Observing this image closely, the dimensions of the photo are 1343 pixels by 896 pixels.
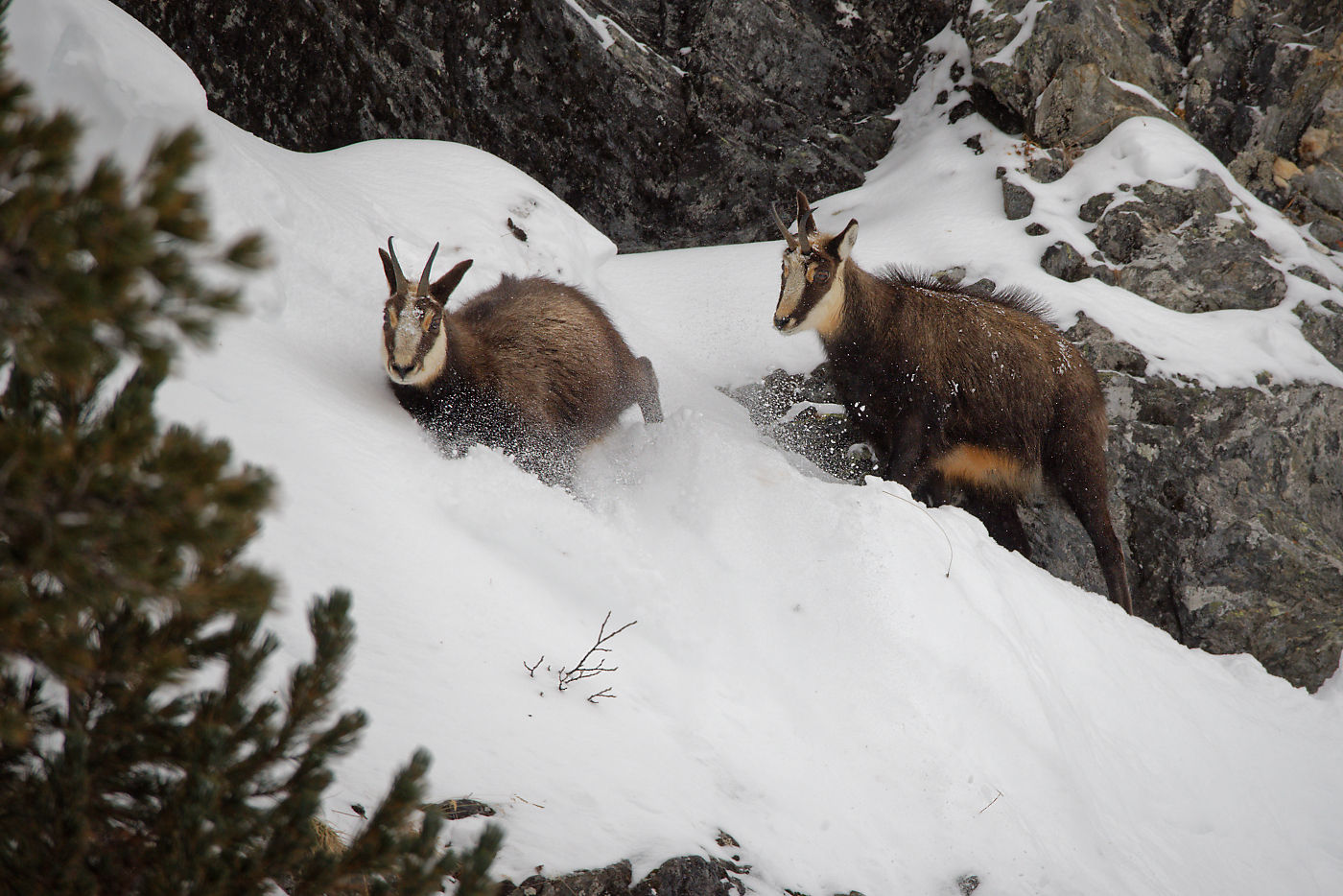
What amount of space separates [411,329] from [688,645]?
2.25 metres

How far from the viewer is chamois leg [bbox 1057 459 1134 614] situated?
6512 mm

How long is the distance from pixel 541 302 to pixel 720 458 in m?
1.68

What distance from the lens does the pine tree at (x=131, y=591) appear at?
3.14ft

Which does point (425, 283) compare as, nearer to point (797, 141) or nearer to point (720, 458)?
point (720, 458)

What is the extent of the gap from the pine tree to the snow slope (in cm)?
81

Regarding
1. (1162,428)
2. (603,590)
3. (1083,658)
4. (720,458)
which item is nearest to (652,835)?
(603,590)

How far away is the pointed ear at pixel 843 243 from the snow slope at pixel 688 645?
1.59 meters

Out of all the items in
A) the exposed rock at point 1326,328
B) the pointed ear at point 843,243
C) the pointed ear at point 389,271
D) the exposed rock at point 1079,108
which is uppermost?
the exposed rock at point 1079,108

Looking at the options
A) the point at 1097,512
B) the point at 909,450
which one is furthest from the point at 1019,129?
the point at 909,450

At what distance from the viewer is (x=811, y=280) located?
634 centimetres

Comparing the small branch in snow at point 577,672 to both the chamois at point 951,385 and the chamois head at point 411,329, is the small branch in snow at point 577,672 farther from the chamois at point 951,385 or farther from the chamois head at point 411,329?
the chamois at point 951,385

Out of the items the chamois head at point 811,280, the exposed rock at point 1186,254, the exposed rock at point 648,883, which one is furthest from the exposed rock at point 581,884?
the exposed rock at point 1186,254

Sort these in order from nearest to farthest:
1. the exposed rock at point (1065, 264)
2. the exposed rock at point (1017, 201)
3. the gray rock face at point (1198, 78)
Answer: the exposed rock at point (1065, 264) < the exposed rock at point (1017, 201) < the gray rock face at point (1198, 78)

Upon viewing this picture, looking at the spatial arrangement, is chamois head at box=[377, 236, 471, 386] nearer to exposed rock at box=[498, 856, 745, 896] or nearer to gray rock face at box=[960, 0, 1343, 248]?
exposed rock at box=[498, 856, 745, 896]
